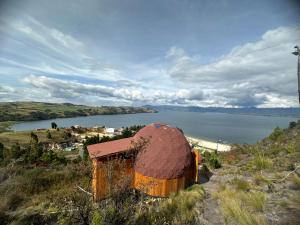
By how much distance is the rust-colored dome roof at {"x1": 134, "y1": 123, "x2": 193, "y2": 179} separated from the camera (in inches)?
380

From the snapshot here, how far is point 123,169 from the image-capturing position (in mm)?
9555

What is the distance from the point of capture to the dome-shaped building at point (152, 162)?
359 inches

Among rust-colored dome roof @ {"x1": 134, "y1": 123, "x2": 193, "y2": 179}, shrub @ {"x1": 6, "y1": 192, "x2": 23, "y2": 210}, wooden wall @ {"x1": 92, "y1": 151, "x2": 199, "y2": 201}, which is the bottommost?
shrub @ {"x1": 6, "y1": 192, "x2": 23, "y2": 210}

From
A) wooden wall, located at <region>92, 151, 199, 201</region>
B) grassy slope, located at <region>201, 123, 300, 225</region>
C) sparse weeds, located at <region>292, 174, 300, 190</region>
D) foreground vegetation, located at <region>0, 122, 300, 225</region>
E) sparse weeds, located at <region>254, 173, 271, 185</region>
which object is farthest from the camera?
sparse weeds, located at <region>254, 173, 271, 185</region>

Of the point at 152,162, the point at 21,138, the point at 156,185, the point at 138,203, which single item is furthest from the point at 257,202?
the point at 21,138

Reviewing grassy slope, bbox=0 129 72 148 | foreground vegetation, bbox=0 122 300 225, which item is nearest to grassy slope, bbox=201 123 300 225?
foreground vegetation, bbox=0 122 300 225

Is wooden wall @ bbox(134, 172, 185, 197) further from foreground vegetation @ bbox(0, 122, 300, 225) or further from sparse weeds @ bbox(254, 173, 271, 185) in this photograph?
sparse weeds @ bbox(254, 173, 271, 185)

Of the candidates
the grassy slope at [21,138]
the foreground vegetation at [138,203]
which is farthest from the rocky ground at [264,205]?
the grassy slope at [21,138]

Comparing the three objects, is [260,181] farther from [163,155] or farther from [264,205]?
[163,155]

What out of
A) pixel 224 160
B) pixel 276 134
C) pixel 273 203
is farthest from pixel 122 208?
pixel 276 134

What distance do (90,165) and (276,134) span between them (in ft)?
96.7

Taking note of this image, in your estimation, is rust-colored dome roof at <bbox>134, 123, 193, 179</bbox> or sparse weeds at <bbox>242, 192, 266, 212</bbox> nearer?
sparse weeds at <bbox>242, 192, 266, 212</bbox>

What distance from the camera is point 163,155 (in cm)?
998

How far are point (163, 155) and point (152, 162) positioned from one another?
0.67m
